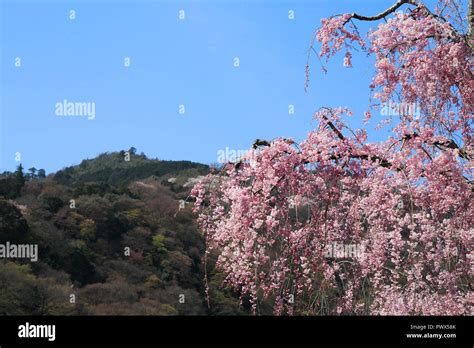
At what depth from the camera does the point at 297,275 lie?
5711 mm

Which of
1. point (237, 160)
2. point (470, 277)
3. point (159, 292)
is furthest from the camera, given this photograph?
point (159, 292)

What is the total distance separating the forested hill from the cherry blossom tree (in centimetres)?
1679

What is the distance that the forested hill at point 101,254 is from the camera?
23.5 metres

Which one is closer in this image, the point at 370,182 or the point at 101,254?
the point at 370,182

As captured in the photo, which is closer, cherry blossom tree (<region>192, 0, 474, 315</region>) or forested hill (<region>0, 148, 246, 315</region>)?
cherry blossom tree (<region>192, 0, 474, 315</region>)

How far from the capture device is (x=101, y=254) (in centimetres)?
2906

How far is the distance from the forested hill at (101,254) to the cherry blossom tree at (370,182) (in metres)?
16.8

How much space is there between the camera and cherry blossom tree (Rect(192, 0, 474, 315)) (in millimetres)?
5367

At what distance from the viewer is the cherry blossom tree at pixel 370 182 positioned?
17.6 feet

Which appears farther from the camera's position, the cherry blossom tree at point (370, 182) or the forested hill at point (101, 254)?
the forested hill at point (101, 254)

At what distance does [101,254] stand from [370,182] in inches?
979
